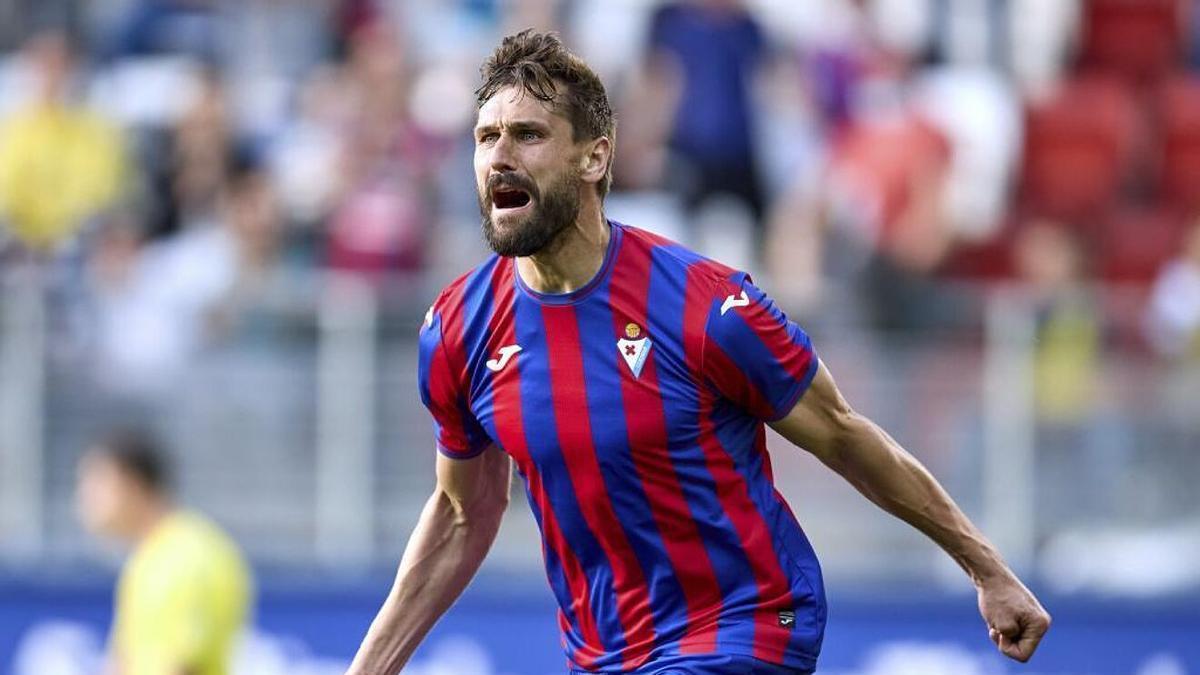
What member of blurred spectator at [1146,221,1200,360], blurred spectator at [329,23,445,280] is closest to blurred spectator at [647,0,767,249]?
blurred spectator at [329,23,445,280]

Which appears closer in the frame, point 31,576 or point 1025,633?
point 1025,633

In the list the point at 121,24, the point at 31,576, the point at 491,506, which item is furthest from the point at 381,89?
the point at 491,506

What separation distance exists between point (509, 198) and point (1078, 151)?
7172 mm

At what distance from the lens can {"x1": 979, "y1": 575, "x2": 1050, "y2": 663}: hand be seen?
169 inches

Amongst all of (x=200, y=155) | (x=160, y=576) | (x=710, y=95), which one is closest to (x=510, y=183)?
(x=160, y=576)

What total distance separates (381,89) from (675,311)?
21.8 feet

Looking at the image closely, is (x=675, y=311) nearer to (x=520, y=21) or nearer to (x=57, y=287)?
(x=57, y=287)

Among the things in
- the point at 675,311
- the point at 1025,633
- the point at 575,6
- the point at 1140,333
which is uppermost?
the point at 575,6

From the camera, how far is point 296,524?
935cm

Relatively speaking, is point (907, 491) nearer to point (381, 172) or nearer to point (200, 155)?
point (381, 172)

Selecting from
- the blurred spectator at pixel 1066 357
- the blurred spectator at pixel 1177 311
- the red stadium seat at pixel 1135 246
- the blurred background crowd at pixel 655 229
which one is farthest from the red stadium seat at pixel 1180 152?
the blurred spectator at pixel 1066 357

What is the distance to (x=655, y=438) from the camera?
13.7 feet

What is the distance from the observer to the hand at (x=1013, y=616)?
4281mm

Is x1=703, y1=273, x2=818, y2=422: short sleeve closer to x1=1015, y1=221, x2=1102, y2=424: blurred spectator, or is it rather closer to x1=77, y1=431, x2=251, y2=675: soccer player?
x1=77, y1=431, x2=251, y2=675: soccer player
